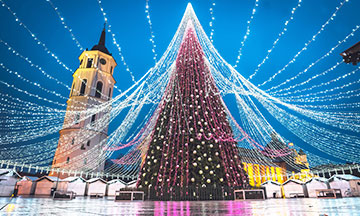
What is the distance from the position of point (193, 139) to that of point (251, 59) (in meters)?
76.2

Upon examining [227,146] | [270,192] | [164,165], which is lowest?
[270,192]

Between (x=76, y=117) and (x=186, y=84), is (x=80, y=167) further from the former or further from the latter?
(x=186, y=84)

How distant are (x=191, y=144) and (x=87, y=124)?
76.4 feet

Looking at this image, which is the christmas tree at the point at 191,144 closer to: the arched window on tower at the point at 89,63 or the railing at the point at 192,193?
the railing at the point at 192,193

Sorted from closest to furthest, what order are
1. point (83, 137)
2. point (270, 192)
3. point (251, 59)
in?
point (270, 192) → point (83, 137) → point (251, 59)

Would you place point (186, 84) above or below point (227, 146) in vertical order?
above

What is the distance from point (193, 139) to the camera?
8.59m

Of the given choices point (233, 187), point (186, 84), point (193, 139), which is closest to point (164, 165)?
point (193, 139)

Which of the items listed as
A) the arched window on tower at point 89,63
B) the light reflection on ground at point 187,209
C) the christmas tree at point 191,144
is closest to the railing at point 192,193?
the christmas tree at point 191,144

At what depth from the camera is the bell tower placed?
24828 mm

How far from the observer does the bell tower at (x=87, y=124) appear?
2483 cm

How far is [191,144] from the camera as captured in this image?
336 inches

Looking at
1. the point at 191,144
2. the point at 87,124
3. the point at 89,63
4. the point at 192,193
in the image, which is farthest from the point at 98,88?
the point at 192,193

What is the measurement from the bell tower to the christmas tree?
14.2 metres
